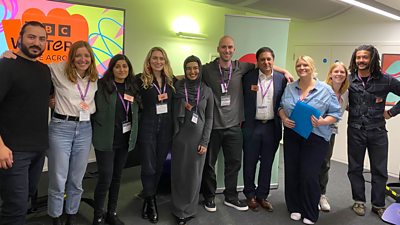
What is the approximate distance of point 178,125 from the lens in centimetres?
270

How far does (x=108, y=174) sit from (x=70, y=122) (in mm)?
517

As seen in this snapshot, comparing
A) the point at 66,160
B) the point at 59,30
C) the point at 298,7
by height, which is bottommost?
the point at 66,160

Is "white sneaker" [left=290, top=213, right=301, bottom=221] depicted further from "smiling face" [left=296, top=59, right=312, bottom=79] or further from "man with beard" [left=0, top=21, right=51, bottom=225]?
"man with beard" [left=0, top=21, right=51, bottom=225]

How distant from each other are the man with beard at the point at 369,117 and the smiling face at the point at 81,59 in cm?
252

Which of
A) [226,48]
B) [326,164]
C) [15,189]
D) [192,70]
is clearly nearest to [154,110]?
[192,70]

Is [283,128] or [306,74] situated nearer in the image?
[306,74]

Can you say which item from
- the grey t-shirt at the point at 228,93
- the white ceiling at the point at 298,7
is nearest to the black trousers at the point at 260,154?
the grey t-shirt at the point at 228,93

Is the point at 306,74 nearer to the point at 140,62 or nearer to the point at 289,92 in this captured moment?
the point at 289,92

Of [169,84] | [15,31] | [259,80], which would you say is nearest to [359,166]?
[259,80]

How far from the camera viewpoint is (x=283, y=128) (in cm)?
310

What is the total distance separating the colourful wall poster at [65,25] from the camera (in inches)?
127

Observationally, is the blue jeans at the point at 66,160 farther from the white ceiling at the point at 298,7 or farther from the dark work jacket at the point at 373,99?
the dark work jacket at the point at 373,99

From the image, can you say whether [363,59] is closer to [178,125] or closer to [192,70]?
[192,70]

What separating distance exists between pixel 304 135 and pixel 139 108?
1451 mm
